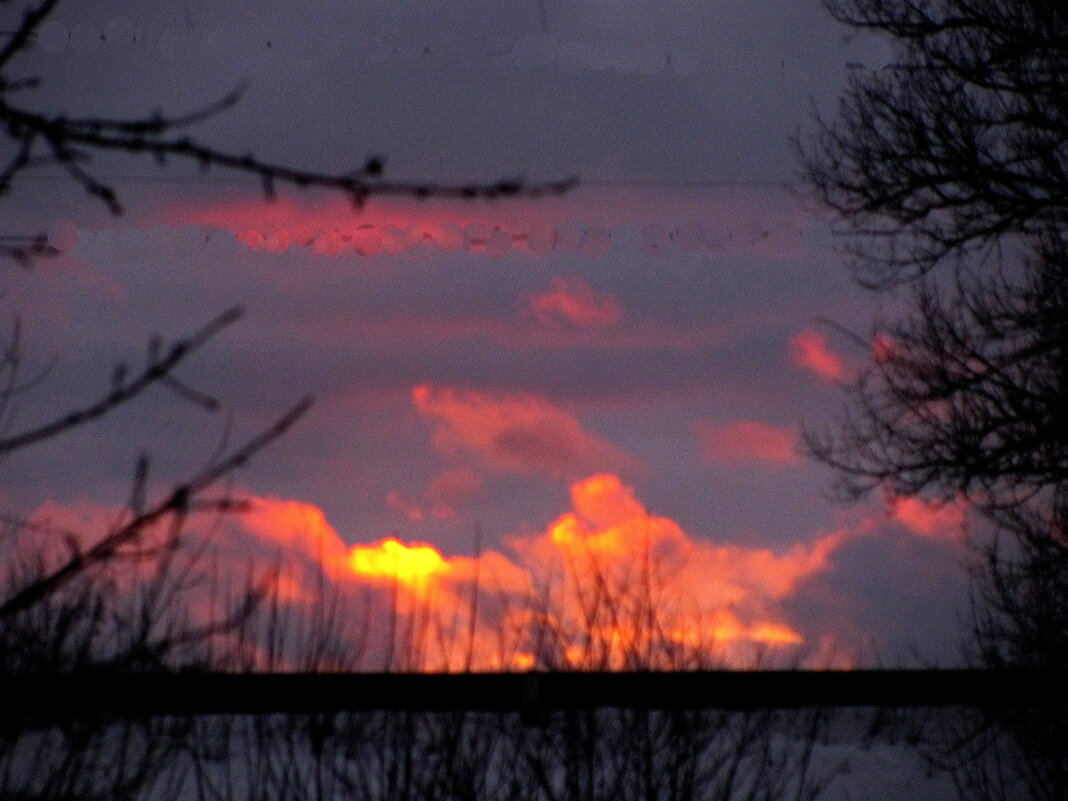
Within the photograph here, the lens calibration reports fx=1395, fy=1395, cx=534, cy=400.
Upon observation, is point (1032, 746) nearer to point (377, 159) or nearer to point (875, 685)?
point (875, 685)

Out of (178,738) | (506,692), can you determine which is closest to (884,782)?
(506,692)

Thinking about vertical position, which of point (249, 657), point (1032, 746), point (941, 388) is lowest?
point (249, 657)

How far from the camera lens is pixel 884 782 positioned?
969 centimetres

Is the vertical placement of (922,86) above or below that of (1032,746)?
above

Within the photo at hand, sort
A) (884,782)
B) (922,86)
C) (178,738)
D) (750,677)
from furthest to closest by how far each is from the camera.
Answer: (922,86) → (884,782) → (750,677) → (178,738)

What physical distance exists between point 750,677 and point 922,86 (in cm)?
954

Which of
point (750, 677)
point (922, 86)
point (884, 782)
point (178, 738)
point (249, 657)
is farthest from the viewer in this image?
point (922, 86)

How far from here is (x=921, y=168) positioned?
1363 centimetres

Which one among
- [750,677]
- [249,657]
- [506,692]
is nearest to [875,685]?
[750,677]

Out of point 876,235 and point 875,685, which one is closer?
point 875,685

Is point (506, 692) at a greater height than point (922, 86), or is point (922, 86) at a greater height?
point (922, 86)

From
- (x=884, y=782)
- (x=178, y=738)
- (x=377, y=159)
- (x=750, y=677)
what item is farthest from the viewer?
(x=884, y=782)

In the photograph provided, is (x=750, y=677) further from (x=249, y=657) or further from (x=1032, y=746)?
(x=1032, y=746)

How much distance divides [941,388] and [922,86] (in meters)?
2.91
